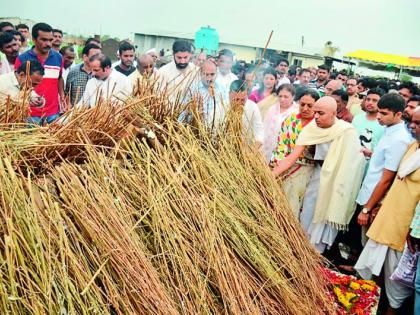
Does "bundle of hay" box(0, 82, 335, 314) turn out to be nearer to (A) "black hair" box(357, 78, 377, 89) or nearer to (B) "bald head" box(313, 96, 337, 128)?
(B) "bald head" box(313, 96, 337, 128)

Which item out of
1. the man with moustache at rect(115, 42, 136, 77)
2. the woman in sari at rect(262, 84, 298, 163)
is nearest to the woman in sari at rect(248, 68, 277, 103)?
the woman in sari at rect(262, 84, 298, 163)

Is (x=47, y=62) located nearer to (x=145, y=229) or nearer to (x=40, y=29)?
(x=40, y=29)

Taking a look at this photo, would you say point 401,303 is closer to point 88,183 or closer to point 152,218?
point 152,218

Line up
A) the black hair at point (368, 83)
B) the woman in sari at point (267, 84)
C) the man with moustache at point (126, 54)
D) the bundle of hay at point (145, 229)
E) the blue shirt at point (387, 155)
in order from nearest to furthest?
1. the bundle of hay at point (145, 229)
2. the blue shirt at point (387, 155)
3. the man with moustache at point (126, 54)
4. the woman in sari at point (267, 84)
5. the black hair at point (368, 83)

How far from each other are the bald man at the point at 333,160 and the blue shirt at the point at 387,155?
0.29 ft

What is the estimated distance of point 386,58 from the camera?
18812mm

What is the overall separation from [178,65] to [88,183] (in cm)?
288

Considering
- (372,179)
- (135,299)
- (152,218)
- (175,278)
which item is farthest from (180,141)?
(372,179)

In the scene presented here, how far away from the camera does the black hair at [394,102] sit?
325 centimetres

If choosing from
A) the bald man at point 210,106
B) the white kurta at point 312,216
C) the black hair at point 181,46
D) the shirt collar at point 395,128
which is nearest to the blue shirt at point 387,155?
the shirt collar at point 395,128

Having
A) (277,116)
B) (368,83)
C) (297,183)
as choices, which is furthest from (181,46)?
(368,83)

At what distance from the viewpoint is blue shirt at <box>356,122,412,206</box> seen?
10.2ft

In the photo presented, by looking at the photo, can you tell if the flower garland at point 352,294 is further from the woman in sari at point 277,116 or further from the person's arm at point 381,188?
the woman in sari at point 277,116

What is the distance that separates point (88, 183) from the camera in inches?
55.3
